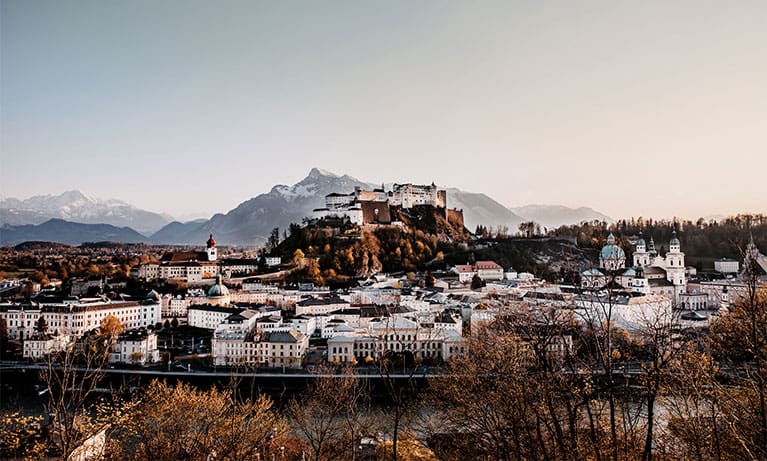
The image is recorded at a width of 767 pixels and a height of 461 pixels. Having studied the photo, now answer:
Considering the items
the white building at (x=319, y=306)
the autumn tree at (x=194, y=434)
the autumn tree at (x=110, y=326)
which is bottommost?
the autumn tree at (x=110, y=326)

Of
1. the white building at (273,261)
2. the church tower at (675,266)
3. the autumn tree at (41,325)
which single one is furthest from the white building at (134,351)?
the church tower at (675,266)

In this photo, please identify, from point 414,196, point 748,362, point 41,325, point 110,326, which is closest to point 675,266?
point 414,196

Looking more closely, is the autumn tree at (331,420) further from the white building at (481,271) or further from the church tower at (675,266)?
the church tower at (675,266)

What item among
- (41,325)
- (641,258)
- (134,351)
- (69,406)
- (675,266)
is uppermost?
(641,258)

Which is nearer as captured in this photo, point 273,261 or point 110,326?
point 110,326

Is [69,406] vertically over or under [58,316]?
over

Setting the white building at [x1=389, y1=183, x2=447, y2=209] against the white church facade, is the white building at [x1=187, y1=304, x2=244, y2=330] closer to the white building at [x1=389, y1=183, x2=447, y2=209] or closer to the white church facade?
the white church facade

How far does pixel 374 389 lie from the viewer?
18.4 metres

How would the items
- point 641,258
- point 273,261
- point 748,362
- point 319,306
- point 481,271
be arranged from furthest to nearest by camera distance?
point 273,261
point 641,258
point 481,271
point 319,306
point 748,362

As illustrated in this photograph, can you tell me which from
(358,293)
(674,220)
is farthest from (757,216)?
(358,293)

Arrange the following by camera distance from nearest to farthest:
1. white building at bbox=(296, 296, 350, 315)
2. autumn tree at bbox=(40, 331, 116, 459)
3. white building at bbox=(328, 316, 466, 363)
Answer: autumn tree at bbox=(40, 331, 116, 459)
white building at bbox=(328, 316, 466, 363)
white building at bbox=(296, 296, 350, 315)

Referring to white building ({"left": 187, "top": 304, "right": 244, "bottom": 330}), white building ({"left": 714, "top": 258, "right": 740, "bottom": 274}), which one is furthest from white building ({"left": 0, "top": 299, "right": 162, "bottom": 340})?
white building ({"left": 714, "top": 258, "right": 740, "bottom": 274})

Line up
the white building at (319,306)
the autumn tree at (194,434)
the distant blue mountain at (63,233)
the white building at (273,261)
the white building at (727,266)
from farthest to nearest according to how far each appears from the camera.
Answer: the distant blue mountain at (63,233) < the white building at (727,266) < the white building at (273,261) < the white building at (319,306) < the autumn tree at (194,434)

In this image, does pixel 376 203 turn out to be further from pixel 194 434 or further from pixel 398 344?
pixel 194 434
